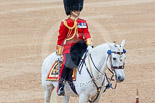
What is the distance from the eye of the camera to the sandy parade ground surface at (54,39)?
11.9 m

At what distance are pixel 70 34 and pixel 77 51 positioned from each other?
0.36 metres

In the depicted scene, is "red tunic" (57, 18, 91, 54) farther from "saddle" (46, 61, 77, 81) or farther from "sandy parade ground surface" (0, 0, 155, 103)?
"sandy parade ground surface" (0, 0, 155, 103)

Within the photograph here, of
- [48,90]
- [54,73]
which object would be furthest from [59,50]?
[48,90]

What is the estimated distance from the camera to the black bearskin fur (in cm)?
838

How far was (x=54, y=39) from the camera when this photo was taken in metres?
19.2

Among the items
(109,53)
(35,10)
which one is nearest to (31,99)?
(109,53)

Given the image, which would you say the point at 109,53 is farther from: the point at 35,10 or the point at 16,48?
the point at 35,10

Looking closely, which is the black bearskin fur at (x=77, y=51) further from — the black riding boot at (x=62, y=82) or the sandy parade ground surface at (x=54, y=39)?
the sandy parade ground surface at (x=54, y=39)

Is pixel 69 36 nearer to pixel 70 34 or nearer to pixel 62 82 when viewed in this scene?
pixel 70 34

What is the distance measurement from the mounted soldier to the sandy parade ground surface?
2.65 m

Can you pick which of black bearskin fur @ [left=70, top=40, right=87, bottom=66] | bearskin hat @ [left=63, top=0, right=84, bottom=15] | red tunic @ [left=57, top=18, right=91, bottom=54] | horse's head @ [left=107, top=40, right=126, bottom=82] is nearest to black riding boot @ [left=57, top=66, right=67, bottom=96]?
black bearskin fur @ [left=70, top=40, right=87, bottom=66]

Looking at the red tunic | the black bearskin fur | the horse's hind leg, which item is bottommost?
the horse's hind leg

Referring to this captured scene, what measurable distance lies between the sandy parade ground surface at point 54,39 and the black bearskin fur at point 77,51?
284cm

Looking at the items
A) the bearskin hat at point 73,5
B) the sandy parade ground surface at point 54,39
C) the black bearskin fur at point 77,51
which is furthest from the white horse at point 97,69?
the sandy parade ground surface at point 54,39
